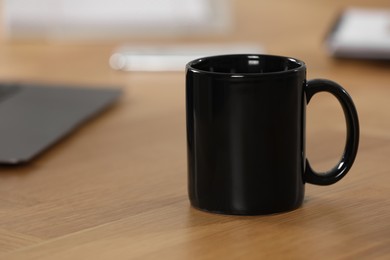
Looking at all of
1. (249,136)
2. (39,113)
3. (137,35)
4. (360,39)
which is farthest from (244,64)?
(137,35)

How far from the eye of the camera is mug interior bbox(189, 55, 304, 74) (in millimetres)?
770

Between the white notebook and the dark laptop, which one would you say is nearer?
the dark laptop

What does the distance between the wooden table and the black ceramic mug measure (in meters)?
0.02

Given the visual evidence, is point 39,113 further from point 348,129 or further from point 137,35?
point 137,35

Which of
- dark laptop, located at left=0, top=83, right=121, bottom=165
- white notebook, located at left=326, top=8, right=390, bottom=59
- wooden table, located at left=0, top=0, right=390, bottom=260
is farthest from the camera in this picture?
white notebook, located at left=326, top=8, right=390, bottom=59

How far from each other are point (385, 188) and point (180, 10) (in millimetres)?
843

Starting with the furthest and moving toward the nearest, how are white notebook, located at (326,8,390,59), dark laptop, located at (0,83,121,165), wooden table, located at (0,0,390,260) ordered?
white notebook, located at (326,8,390,59)
dark laptop, located at (0,83,121,165)
wooden table, located at (0,0,390,260)

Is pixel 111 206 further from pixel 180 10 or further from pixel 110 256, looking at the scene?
pixel 180 10

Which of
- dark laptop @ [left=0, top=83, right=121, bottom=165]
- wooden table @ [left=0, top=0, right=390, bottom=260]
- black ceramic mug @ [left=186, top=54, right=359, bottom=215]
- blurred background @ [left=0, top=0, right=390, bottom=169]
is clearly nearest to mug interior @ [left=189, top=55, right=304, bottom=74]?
black ceramic mug @ [left=186, top=54, right=359, bottom=215]

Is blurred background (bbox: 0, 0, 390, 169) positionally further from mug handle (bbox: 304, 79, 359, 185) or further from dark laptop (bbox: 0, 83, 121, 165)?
mug handle (bbox: 304, 79, 359, 185)

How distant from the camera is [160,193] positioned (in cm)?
82

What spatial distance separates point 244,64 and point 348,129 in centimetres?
10

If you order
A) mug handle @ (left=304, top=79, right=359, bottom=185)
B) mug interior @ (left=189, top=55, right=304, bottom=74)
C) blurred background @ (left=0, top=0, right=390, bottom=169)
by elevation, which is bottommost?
blurred background @ (left=0, top=0, right=390, bottom=169)

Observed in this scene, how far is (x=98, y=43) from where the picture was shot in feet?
5.13
